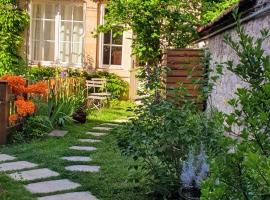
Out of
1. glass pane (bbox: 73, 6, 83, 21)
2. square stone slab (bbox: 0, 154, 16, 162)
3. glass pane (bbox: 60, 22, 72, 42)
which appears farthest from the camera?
glass pane (bbox: 60, 22, 72, 42)

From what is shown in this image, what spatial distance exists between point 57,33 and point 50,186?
34.8ft

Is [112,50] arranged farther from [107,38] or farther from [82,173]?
[82,173]

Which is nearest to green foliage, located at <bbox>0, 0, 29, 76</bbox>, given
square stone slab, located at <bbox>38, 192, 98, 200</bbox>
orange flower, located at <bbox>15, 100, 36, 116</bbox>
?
orange flower, located at <bbox>15, 100, 36, 116</bbox>

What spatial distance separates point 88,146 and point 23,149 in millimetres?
1082

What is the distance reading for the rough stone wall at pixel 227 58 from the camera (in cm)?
458

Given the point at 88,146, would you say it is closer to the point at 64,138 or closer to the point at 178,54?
the point at 64,138

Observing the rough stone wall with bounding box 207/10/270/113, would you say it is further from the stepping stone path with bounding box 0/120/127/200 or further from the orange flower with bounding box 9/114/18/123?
the orange flower with bounding box 9/114/18/123

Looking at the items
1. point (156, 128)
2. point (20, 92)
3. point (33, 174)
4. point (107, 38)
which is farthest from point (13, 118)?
point (107, 38)

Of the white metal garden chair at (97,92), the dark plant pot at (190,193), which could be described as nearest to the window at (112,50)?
the white metal garden chair at (97,92)

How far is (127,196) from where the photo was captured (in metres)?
4.63

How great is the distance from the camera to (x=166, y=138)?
4352mm

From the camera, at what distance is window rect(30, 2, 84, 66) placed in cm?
1489

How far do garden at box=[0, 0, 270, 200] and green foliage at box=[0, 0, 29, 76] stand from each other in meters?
0.07

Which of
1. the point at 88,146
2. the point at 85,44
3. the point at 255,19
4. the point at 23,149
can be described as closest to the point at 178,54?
the point at 88,146
